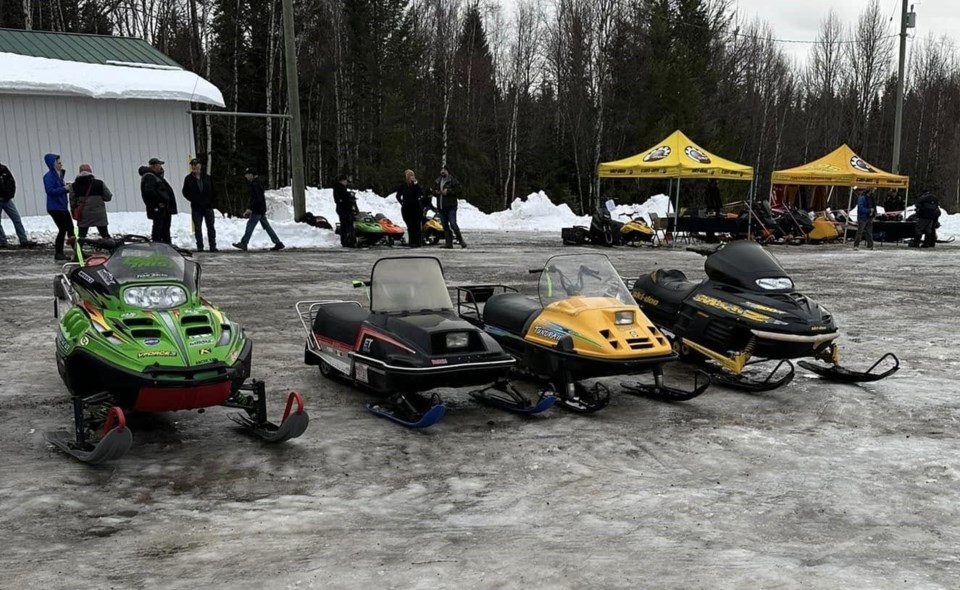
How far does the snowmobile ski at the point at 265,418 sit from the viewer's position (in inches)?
194

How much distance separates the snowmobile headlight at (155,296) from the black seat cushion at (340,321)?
1.33 metres

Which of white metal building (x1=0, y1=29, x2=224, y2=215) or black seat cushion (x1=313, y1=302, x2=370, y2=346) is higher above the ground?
white metal building (x1=0, y1=29, x2=224, y2=215)

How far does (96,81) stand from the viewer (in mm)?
16719

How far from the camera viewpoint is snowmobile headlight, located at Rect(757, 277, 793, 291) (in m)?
6.89

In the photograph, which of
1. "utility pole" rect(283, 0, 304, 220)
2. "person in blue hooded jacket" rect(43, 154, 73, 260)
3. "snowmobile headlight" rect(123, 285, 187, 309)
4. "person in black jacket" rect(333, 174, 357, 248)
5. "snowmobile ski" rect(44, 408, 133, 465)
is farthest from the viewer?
"utility pole" rect(283, 0, 304, 220)

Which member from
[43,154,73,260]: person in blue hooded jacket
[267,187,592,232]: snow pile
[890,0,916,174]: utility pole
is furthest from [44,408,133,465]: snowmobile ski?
[890,0,916,174]: utility pole

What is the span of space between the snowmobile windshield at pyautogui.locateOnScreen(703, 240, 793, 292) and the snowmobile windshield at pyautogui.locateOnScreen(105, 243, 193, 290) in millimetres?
4386

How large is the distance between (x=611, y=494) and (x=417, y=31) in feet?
119

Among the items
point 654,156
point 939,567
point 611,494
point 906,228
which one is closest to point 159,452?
point 611,494

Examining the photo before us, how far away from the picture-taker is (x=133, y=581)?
10.8 feet

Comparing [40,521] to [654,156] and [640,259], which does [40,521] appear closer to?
[640,259]

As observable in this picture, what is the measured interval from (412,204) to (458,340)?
1118cm

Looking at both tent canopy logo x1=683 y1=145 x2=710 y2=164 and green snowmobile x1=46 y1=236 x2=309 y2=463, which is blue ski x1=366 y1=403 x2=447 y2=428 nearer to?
green snowmobile x1=46 y1=236 x2=309 y2=463

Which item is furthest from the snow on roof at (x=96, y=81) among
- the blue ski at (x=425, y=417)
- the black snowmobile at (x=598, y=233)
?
the blue ski at (x=425, y=417)
